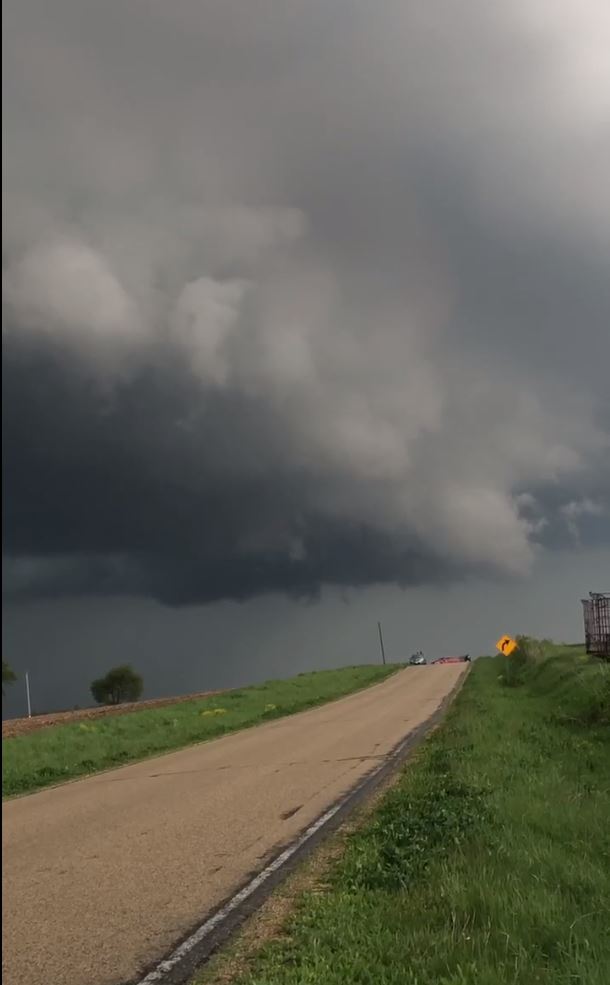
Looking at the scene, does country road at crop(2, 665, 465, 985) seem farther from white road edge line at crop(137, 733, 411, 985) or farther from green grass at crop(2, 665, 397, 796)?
green grass at crop(2, 665, 397, 796)

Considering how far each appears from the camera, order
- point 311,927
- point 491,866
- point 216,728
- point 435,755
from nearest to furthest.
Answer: point 311,927
point 491,866
point 435,755
point 216,728

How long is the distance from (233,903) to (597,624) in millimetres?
25318

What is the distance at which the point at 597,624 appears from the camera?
30172 millimetres

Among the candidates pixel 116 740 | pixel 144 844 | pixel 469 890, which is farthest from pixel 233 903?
pixel 116 740

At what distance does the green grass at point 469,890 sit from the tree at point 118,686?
104 metres

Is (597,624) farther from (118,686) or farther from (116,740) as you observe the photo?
(118,686)

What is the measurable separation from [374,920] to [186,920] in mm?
1706

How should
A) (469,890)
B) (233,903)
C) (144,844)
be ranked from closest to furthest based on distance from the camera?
(469,890), (233,903), (144,844)

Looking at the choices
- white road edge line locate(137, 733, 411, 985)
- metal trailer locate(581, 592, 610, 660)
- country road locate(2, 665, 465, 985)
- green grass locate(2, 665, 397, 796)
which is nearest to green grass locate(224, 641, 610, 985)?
white road edge line locate(137, 733, 411, 985)

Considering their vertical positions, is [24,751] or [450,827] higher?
[450,827]

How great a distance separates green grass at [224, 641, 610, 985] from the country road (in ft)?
3.65

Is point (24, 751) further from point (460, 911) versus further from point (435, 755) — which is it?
point (460, 911)

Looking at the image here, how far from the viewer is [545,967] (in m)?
5.11

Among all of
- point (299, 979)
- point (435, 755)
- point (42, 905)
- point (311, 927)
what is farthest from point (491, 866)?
point (435, 755)
